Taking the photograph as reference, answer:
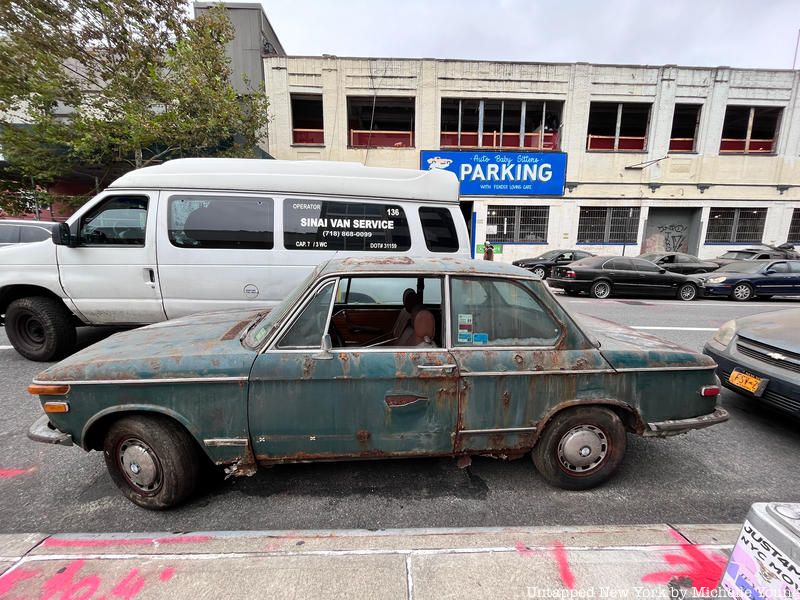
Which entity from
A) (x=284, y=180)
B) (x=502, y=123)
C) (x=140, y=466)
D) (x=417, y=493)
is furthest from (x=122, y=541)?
(x=502, y=123)

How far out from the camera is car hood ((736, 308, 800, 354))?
10.6 feet

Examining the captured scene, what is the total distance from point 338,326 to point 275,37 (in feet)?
80.1

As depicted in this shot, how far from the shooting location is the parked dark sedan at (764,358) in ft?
9.93

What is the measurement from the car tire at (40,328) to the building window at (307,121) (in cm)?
1478

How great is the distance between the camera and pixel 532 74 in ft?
55.2

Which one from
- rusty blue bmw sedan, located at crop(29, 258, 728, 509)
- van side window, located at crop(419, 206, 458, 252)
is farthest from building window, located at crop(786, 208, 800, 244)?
rusty blue bmw sedan, located at crop(29, 258, 728, 509)

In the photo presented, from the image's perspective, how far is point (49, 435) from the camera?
227 cm

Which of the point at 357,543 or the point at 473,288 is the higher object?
the point at 473,288


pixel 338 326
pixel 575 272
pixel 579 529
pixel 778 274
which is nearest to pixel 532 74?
pixel 575 272

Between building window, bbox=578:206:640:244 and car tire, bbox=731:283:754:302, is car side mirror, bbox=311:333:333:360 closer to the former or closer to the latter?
car tire, bbox=731:283:754:302

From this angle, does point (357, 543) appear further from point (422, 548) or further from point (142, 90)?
point (142, 90)

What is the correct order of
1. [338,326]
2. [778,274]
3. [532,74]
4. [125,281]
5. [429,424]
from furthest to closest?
[532,74], [778,274], [125,281], [338,326], [429,424]

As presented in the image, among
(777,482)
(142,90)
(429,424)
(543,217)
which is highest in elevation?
(142,90)

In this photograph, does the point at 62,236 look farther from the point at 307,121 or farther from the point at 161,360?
the point at 307,121
